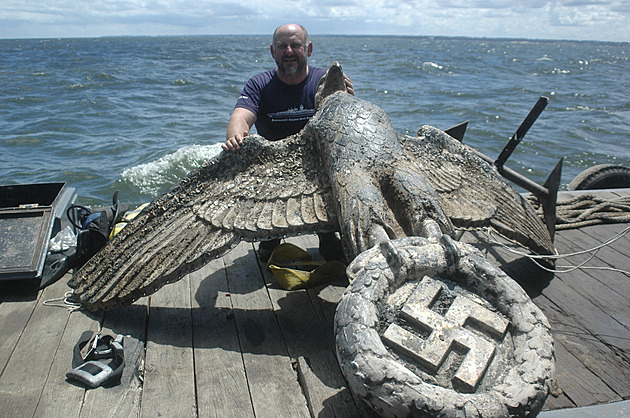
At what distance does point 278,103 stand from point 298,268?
151 centimetres

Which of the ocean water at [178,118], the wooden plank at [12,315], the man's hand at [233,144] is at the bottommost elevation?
the ocean water at [178,118]

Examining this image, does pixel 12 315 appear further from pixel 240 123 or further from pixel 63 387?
pixel 240 123

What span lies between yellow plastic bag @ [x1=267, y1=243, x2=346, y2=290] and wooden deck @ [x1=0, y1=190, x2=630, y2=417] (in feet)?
0.28

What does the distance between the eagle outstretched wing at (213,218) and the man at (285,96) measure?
946 millimetres

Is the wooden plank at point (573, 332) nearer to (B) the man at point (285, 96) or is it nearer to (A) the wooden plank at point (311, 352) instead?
(A) the wooden plank at point (311, 352)

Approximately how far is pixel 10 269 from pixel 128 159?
8039mm

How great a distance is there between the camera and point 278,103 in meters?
4.16

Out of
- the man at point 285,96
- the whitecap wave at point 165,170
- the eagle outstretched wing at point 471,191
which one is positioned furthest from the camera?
the whitecap wave at point 165,170

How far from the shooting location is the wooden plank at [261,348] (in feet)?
8.07

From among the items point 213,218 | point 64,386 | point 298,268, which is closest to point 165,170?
point 298,268

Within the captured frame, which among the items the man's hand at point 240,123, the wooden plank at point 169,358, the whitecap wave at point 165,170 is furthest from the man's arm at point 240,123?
the whitecap wave at point 165,170

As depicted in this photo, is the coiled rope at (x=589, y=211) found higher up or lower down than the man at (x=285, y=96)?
lower down

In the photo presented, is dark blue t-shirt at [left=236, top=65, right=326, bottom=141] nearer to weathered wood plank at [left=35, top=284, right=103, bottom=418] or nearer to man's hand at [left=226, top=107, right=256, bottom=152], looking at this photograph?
man's hand at [left=226, top=107, right=256, bottom=152]

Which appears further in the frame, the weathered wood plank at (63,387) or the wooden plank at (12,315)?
the wooden plank at (12,315)
